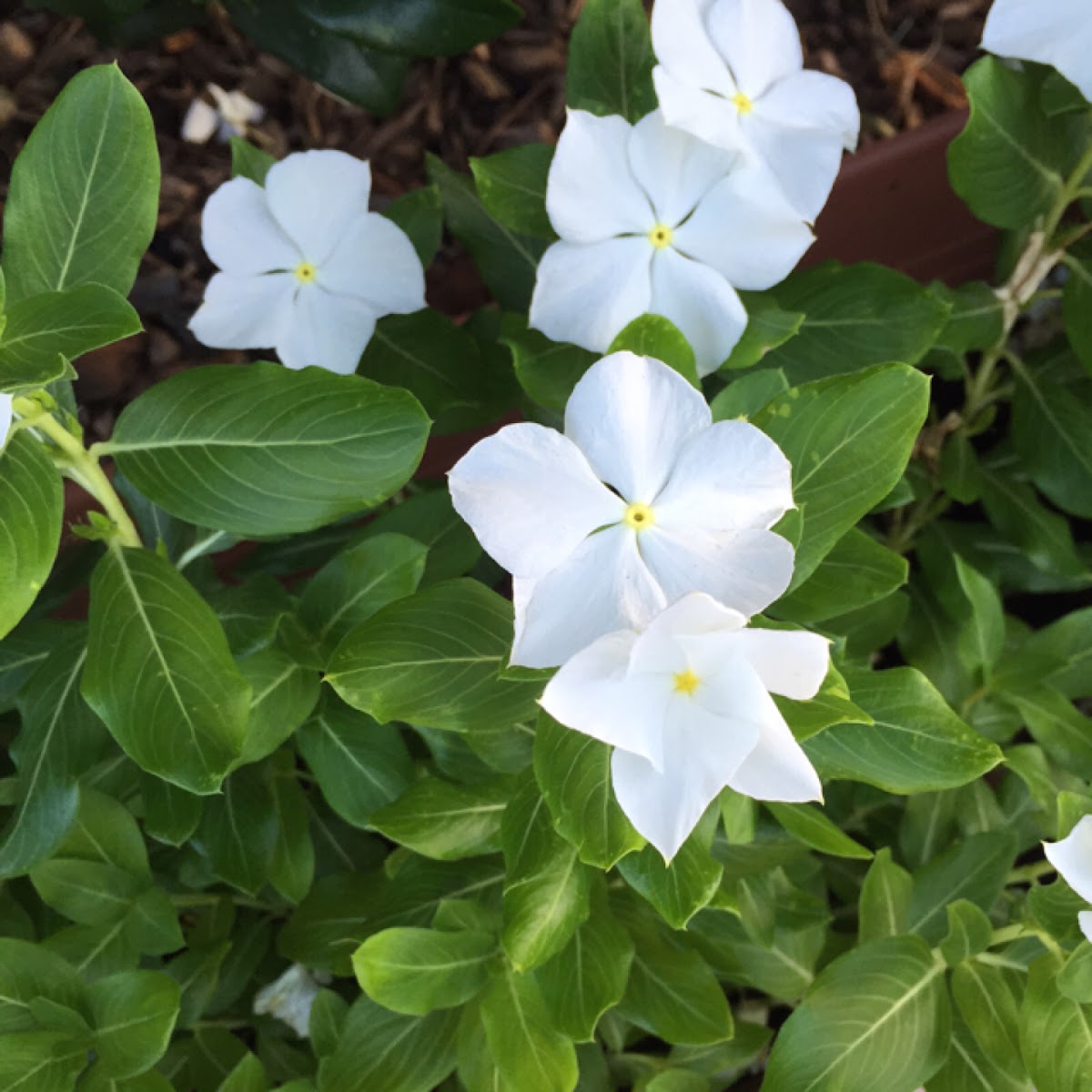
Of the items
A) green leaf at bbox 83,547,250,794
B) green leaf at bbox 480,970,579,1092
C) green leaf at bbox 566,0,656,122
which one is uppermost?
green leaf at bbox 566,0,656,122

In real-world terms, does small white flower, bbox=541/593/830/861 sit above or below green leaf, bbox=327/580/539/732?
above

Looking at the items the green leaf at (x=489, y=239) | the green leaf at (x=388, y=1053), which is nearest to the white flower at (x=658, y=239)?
the green leaf at (x=489, y=239)

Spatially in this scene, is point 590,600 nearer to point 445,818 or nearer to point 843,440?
point 843,440

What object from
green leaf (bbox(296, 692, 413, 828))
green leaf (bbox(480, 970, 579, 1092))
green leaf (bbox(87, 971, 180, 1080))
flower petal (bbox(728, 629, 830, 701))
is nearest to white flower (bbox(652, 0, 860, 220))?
flower petal (bbox(728, 629, 830, 701))

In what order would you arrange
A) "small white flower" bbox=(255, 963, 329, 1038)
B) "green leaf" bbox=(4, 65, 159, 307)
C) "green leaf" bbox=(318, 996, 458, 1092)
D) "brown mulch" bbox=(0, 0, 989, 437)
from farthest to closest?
1. "brown mulch" bbox=(0, 0, 989, 437)
2. "small white flower" bbox=(255, 963, 329, 1038)
3. "green leaf" bbox=(318, 996, 458, 1092)
4. "green leaf" bbox=(4, 65, 159, 307)

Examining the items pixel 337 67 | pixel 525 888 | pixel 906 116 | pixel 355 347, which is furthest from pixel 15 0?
pixel 525 888

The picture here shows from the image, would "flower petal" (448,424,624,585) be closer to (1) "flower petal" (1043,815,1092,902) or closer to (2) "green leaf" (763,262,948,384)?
(1) "flower petal" (1043,815,1092,902)

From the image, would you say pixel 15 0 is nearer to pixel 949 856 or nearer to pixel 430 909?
pixel 430 909
